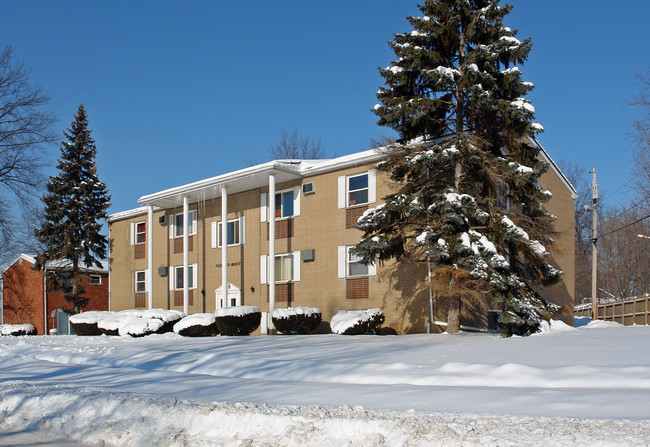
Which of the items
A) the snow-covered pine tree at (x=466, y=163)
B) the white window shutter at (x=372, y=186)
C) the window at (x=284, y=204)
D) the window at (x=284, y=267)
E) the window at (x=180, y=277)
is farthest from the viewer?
the window at (x=180, y=277)

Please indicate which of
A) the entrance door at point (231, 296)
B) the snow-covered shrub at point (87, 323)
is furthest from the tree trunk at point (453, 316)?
the snow-covered shrub at point (87, 323)

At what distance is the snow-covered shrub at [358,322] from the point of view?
61.4ft

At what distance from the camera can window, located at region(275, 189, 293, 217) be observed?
2389 cm

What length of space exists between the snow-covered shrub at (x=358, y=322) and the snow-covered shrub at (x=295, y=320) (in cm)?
171

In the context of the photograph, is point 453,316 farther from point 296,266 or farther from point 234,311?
point 234,311

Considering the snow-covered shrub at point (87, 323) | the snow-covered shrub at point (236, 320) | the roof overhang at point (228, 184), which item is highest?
the roof overhang at point (228, 184)

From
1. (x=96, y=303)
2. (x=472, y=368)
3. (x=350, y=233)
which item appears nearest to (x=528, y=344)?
(x=472, y=368)

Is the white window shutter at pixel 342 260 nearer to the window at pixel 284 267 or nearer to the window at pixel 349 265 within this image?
the window at pixel 349 265

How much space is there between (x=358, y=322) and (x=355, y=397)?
1084 cm

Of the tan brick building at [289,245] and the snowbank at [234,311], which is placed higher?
the tan brick building at [289,245]

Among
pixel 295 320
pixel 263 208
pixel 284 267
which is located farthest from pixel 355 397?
pixel 263 208

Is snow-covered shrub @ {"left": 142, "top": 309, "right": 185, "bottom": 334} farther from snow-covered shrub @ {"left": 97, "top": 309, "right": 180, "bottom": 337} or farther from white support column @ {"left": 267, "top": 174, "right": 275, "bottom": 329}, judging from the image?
white support column @ {"left": 267, "top": 174, "right": 275, "bottom": 329}

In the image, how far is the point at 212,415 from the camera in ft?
22.2

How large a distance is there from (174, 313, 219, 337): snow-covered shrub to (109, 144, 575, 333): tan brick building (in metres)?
2.11
